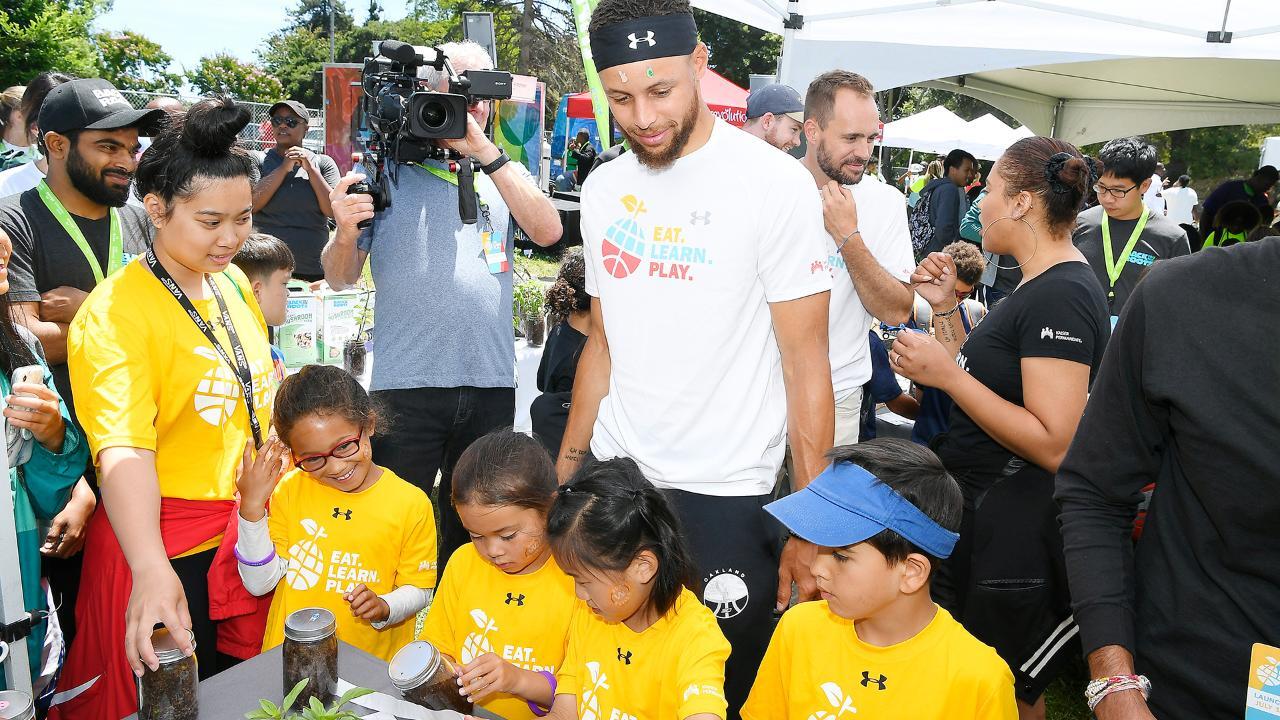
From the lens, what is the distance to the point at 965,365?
2504 millimetres

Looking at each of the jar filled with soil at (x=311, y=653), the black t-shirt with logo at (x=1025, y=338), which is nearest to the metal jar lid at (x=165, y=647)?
the jar filled with soil at (x=311, y=653)

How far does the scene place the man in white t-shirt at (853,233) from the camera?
113 inches

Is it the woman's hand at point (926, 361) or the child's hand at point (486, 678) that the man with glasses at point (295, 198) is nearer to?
the woman's hand at point (926, 361)

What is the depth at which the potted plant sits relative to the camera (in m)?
4.68

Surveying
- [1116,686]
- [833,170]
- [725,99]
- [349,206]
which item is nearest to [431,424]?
[349,206]

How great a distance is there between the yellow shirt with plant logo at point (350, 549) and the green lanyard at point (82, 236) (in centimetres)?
100

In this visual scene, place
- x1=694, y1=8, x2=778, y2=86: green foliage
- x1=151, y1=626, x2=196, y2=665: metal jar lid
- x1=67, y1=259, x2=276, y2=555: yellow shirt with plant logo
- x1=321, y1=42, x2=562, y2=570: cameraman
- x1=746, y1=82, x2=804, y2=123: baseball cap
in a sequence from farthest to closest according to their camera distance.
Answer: x1=694, y1=8, x2=778, y2=86: green foliage < x1=746, y1=82, x2=804, y2=123: baseball cap < x1=321, y1=42, x2=562, y2=570: cameraman < x1=67, y1=259, x2=276, y2=555: yellow shirt with plant logo < x1=151, y1=626, x2=196, y2=665: metal jar lid

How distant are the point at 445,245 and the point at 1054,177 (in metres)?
1.85

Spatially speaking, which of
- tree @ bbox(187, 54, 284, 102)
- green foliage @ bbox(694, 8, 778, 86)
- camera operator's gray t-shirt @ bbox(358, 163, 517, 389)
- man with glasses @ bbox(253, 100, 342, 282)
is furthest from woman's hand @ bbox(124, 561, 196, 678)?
green foliage @ bbox(694, 8, 778, 86)

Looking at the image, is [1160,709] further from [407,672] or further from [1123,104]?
[1123,104]

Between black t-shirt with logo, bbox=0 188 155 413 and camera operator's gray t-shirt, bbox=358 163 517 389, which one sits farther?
camera operator's gray t-shirt, bbox=358 163 517 389

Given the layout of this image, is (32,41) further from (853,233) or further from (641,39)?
(641,39)

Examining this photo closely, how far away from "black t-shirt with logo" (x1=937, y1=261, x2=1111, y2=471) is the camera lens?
5.68 feet

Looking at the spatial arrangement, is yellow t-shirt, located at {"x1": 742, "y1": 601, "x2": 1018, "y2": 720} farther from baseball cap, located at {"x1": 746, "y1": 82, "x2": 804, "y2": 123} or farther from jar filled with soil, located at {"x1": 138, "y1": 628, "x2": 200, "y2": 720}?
baseball cap, located at {"x1": 746, "y1": 82, "x2": 804, "y2": 123}
